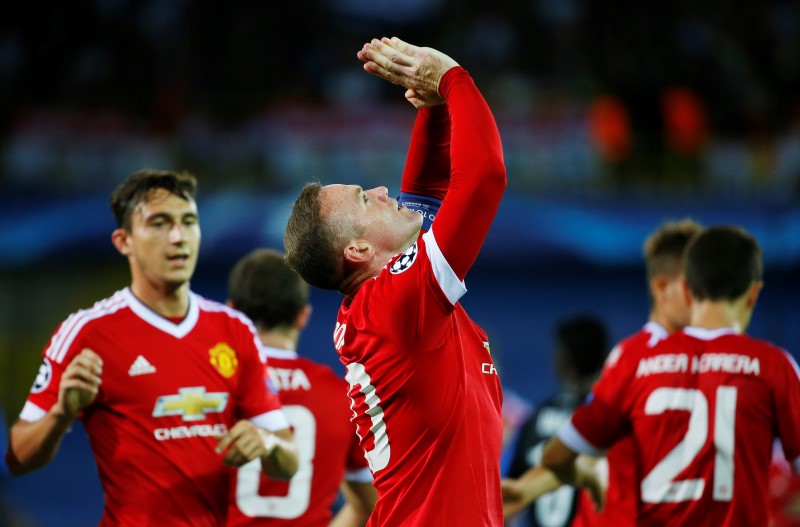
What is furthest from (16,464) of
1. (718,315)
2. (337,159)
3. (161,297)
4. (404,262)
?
(337,159)

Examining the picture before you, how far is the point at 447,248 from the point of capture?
9.93 ft

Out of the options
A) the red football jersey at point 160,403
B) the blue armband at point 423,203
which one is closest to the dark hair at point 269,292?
the red football jersey at point 160,403

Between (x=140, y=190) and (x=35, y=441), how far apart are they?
47.2 inches

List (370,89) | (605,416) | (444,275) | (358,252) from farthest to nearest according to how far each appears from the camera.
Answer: (370,89) → (605,416) → (358,252) → (444,275)

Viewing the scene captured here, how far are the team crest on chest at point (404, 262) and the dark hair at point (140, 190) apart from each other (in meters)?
1.87

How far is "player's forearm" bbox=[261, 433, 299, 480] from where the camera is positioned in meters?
4.42

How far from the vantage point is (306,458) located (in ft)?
16.1

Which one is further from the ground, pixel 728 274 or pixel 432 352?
pixel 728 274

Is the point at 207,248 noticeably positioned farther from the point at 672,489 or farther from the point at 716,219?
the point at 672,489

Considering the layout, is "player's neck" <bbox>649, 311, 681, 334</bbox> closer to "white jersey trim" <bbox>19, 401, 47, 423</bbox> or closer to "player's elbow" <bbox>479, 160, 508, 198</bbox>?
"player's elbow" <bbox>479, 160, 508, 198</bbox>

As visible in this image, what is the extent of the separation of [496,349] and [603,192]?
2211 millimetres

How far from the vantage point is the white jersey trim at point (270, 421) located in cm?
457

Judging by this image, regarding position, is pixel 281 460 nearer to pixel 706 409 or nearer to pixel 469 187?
pixel 706 409

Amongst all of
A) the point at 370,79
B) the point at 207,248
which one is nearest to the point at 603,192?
the point at 370,79
